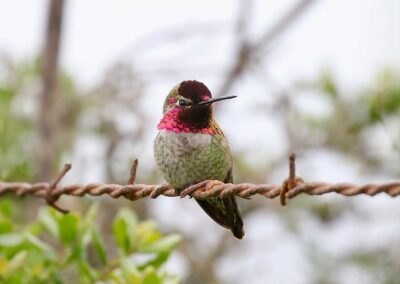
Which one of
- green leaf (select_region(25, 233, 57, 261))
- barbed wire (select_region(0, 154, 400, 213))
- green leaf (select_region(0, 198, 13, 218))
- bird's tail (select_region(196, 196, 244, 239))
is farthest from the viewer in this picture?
green leaf (select_region(0, 198, 13, 218))

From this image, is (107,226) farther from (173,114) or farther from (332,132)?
(173,114)

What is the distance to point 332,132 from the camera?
268 inches

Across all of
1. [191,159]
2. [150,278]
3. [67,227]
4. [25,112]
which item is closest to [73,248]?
[67,227]

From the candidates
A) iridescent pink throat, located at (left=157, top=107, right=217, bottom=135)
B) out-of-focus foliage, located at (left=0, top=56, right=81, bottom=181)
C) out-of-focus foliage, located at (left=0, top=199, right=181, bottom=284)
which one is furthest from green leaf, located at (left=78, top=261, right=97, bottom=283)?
out-of-focus foliage, located at (left=0, top=56, right=81, bottom=181)

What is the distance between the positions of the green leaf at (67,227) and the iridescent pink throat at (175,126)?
1.81ft

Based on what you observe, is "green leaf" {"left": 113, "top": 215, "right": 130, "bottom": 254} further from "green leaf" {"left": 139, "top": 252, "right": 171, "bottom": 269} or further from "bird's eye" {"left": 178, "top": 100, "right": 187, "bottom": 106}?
"bird's eye" {"left": 178, "top": 100, "right": 187, "bottom": 106}

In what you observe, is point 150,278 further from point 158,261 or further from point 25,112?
A: point 25,112

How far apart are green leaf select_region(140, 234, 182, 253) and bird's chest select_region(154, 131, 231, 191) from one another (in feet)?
0.94

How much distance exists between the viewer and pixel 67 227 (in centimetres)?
345

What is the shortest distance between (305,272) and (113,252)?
6.57 ft

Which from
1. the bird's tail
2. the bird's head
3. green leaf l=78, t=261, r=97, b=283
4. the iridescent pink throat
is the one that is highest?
the bird's head

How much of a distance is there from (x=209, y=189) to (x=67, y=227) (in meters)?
1.13

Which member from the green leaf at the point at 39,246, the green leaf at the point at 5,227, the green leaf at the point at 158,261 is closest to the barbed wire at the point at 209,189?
the green leaf at the point at 39,246

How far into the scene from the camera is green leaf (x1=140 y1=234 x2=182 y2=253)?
11.1 ft
